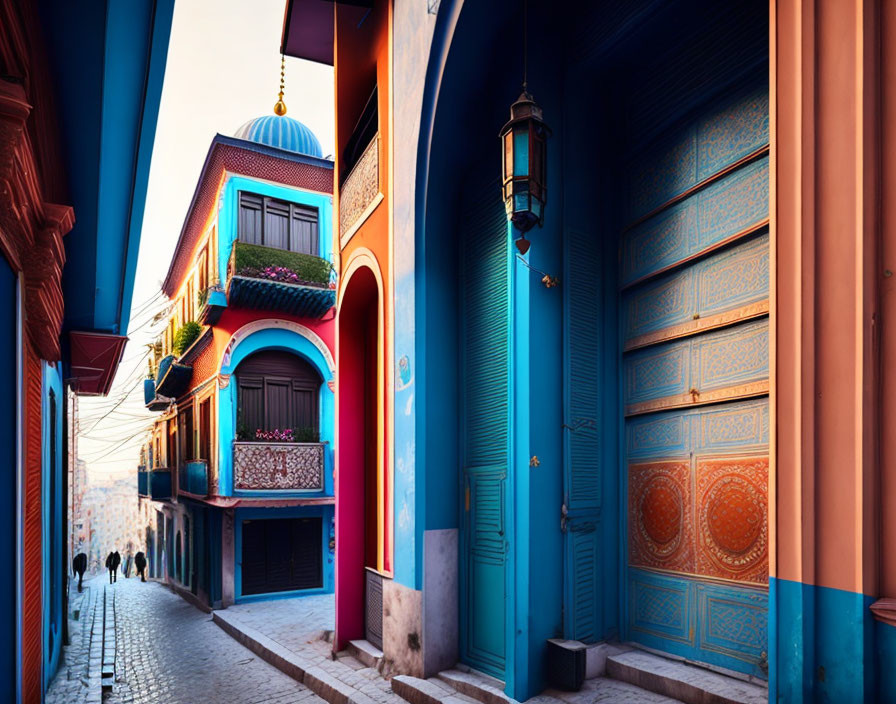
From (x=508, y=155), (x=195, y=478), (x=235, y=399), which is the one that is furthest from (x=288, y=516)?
(x=508, y=155)

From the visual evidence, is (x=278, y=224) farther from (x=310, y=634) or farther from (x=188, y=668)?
(x=188, y=668)

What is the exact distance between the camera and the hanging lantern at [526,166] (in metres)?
4.91

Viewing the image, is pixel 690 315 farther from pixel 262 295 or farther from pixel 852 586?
pixel 262 295

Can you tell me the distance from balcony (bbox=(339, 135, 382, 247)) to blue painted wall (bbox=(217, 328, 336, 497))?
6.85m

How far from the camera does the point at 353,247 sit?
9453 mm

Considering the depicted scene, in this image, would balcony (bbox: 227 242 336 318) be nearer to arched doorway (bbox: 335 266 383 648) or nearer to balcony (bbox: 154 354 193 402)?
balcony (bbox: 154 354 193 402)

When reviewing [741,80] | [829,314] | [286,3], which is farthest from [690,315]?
[286,3]

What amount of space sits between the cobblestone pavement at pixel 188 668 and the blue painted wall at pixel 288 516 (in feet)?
3.70

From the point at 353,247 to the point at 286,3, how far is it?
180 inches

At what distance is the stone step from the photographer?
7926mm

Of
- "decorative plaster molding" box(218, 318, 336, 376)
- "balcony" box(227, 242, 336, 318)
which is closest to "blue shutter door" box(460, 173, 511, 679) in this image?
"balcony" box(227, 242, 336, 318)

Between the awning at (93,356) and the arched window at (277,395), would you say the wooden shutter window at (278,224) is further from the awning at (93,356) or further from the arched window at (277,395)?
the awning at (93,356)

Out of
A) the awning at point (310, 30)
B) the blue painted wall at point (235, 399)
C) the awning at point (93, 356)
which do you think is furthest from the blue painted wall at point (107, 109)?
the blue painted wall at point (235, 399)

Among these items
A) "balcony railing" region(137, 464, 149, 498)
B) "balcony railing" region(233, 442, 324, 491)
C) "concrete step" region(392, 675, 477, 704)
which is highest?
"balcony railing" region(233, 442, 324, 491)
